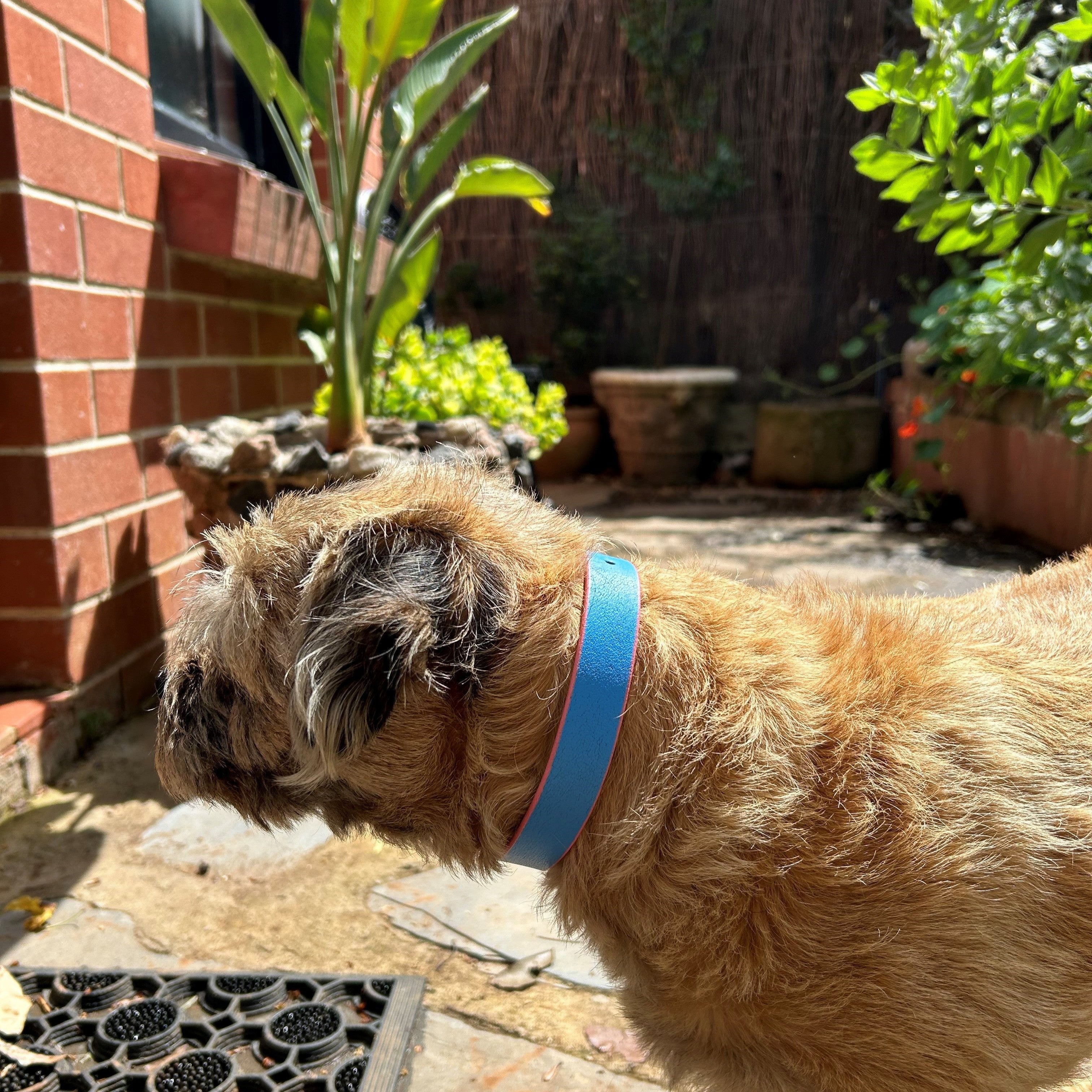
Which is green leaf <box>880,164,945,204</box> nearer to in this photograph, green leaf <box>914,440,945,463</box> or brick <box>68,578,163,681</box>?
brick <box>68,578,163,681</box>

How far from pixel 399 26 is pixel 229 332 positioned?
5.29 ft

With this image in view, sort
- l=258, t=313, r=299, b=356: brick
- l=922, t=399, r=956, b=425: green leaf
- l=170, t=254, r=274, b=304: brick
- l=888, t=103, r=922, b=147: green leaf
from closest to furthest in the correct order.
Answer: l=888, t=103, r=922, b=147: green leaf → l=170, t=254, r=274, b=304: brick → l=258, t=313, r=299, b=356: brick → l=922, t=399, r=956, b=425: green leaf

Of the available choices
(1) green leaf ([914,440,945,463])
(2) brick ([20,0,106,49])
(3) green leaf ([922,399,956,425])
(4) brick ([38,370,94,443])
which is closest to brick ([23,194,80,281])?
(4) brick ([38,370,94,443])

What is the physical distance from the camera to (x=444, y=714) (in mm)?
1384

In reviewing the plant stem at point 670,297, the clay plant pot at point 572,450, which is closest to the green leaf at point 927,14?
the clay plant pot at point 572,450

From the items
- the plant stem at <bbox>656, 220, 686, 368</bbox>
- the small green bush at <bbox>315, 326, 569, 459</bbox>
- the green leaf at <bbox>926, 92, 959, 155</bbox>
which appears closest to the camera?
the green leaf at <bbox>926, 92, 959, 155</bbox>

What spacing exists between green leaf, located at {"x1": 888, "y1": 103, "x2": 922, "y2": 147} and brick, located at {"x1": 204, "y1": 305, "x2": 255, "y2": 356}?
2.91m

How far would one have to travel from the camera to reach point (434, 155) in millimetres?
3730

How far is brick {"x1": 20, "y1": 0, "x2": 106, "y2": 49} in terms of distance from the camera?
9.34 feet

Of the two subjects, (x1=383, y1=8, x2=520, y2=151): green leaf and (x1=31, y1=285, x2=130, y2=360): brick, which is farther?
(x1=383, y1=8, x2=520, y2=151): green leaf

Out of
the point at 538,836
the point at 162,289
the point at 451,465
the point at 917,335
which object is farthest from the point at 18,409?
the point at 917,335

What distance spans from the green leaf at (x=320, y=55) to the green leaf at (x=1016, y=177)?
2494 mm

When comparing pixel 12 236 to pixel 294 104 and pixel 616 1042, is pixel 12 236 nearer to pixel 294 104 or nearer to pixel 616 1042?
pixel 294 104

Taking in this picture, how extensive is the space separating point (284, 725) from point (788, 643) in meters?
0.84
